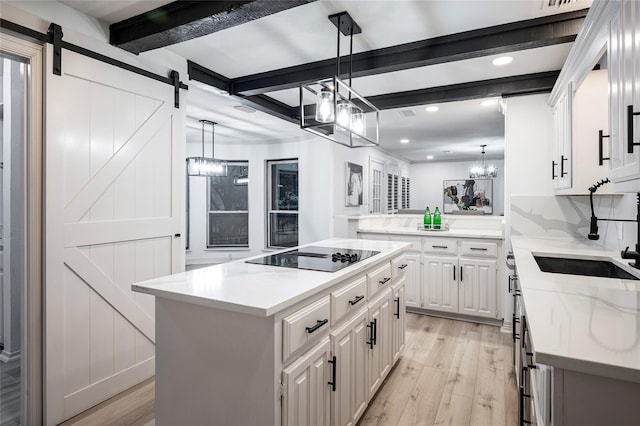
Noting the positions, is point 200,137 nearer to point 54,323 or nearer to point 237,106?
point 237,106

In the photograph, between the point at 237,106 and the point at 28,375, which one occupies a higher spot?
the point at 237,106

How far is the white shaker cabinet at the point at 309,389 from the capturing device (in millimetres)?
1374

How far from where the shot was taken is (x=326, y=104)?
80.4 inches

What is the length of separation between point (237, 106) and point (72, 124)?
2.18 m

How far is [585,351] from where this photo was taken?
2.84 ft

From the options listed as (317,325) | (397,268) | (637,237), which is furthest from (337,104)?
(637,237)

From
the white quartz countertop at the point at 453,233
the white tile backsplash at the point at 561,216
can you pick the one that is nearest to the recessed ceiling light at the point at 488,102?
the white tile backsplash at the point at 561,216

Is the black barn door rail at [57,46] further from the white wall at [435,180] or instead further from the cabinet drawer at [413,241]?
the white wall at [435,180]

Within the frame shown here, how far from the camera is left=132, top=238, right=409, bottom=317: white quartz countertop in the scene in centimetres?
134

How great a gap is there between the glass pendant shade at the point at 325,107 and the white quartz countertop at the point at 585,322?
1.30 metres

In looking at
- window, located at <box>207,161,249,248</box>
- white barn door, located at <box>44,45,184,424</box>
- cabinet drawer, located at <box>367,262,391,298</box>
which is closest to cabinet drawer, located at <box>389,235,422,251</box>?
cabinet drawer, located at <box>367,262,391,298</box>

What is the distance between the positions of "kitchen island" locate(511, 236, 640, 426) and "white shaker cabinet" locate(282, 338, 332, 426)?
0.84 metres

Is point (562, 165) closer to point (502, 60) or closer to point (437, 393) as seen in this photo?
point (502, 60)

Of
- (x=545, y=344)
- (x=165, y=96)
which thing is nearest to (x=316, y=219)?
(x=165, y=96)
